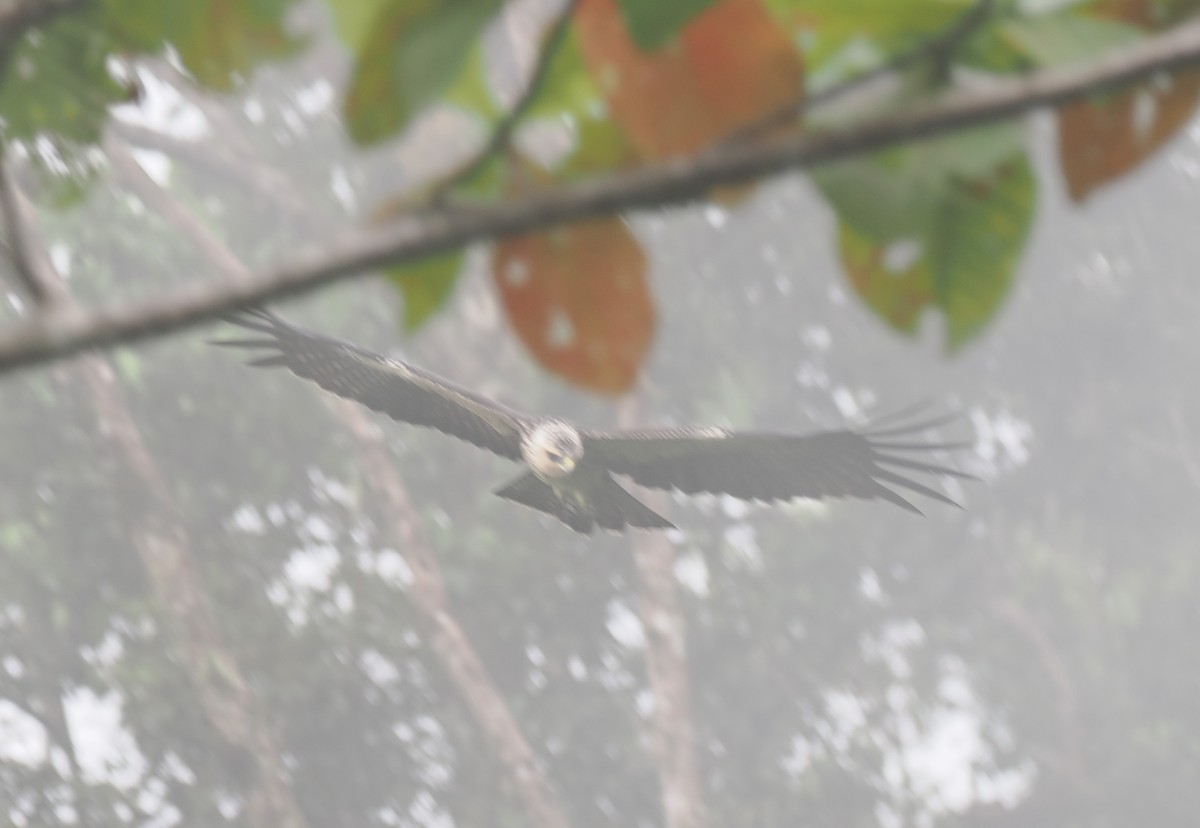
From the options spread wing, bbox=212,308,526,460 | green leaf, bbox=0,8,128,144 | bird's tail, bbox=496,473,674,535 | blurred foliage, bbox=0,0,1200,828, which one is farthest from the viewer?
blurred foliage, bbox=0,0,1200,828

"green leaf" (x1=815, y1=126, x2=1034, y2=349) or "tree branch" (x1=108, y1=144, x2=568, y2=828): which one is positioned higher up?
"green leaf" (x1=815, y1=126, x2=1034, y2=349)

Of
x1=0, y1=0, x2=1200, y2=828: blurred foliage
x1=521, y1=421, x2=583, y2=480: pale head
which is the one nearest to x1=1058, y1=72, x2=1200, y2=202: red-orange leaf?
x1=521, y1=421, x2=583, y2=480: pale head

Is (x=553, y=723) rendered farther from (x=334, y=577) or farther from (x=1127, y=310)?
(x=1127, y=310)

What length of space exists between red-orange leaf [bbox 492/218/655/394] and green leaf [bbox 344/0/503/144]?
4 centimetres

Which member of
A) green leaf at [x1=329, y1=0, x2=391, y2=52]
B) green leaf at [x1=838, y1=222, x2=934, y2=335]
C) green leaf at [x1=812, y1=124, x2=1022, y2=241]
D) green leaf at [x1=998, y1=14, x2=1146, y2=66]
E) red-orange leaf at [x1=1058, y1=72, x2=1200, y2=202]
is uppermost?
green leaf at [x1=998, y1=14, x2=1146, y2=66]

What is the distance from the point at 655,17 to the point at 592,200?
0.04m

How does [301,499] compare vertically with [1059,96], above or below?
below

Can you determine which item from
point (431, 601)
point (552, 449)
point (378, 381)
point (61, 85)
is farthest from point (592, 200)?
point (431, 601)

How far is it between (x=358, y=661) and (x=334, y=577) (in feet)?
1.43

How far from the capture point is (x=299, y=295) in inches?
12.6

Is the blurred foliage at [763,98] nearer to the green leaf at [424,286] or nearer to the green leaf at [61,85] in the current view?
the green leaf at [424,286]

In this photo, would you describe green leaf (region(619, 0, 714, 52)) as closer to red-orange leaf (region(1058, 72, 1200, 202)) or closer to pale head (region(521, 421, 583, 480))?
red-orange leaf (region(1058, 72, 1200, 202))

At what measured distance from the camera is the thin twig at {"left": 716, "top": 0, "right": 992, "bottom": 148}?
0.31 meters

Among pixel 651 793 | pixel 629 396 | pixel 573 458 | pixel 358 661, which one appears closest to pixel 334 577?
pixel 358 661
